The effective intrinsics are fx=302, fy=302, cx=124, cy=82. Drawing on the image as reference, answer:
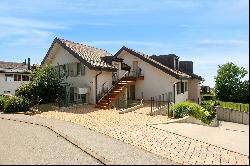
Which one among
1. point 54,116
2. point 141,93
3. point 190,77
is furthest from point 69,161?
point 190,77

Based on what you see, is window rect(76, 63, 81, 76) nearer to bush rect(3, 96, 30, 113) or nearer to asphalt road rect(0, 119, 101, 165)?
bush rect(3, 96, 30, 113)

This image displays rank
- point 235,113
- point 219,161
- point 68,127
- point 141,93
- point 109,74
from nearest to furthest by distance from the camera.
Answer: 1. point 219,161
2. point 68,127
3. point 235,113
4. point 109,74
5. point 141,93

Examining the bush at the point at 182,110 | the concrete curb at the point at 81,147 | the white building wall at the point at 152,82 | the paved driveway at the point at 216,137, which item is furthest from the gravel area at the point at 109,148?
the white building wall at the point at 152,82

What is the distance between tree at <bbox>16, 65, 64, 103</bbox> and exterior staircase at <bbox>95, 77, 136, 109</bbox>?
4.99 metres

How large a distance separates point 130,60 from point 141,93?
3933 mm

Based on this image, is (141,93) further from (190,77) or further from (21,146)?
(21,146)

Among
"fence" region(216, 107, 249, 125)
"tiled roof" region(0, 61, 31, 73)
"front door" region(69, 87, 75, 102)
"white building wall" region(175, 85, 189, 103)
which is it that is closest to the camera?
"fence" region(216, 107, 249, 125)

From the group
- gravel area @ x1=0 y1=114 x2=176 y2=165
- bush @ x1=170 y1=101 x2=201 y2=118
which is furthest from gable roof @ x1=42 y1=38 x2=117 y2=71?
gravel area @ x1=0 y1=114 x2=176 y2=165

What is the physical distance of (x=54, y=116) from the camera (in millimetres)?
22156

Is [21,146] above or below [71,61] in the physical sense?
below

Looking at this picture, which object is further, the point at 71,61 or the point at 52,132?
the point at 71,61

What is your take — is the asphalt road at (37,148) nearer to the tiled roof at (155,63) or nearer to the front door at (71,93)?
the front door at (71,93)

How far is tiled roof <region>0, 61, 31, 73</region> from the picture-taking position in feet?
145

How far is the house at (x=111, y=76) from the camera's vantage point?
1110 inches
